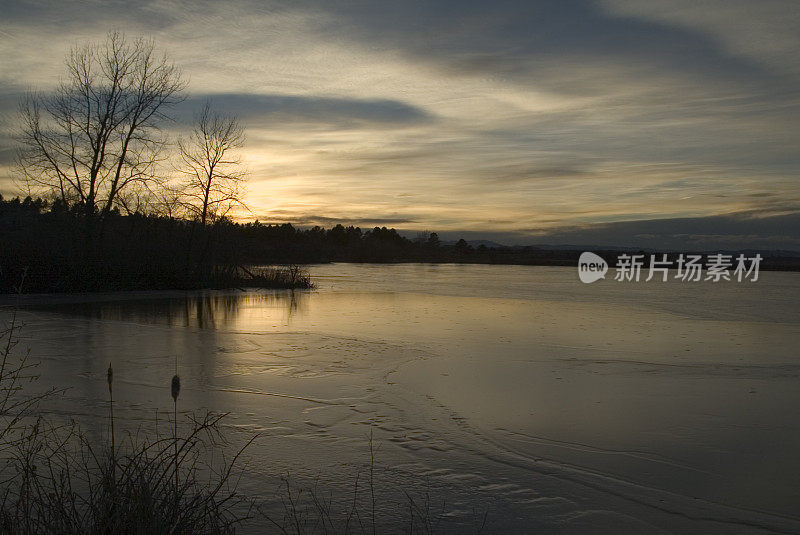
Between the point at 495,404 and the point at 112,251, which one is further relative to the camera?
the point at 112,251

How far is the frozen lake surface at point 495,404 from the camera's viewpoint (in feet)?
16.0

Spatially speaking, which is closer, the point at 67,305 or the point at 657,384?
the point at 657,384

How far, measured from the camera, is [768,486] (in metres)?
5.18

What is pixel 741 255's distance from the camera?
6481cm

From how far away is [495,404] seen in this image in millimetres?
7758

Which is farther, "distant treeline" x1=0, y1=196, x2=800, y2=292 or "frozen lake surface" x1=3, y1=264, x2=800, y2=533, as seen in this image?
"distant treeline" x1=0, y1=196, x2=800, y2=292

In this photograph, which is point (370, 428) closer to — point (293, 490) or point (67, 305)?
point (293, 490)

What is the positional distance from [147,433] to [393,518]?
2.72m

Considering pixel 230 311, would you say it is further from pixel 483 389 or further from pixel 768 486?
pixel 768 486

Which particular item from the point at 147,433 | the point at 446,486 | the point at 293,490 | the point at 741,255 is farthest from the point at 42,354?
the point at 741,255

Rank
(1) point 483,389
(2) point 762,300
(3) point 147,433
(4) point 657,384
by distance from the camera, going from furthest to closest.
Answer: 1. (2) point 762,300
2. (4) point 657,384
3. (1) point 483,389
4. (3) point 147,433

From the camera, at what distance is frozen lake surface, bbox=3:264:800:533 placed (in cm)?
489

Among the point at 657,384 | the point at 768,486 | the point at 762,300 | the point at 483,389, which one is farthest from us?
the point at 762,300

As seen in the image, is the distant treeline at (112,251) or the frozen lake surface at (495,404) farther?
the distant treeline at (112,251)
